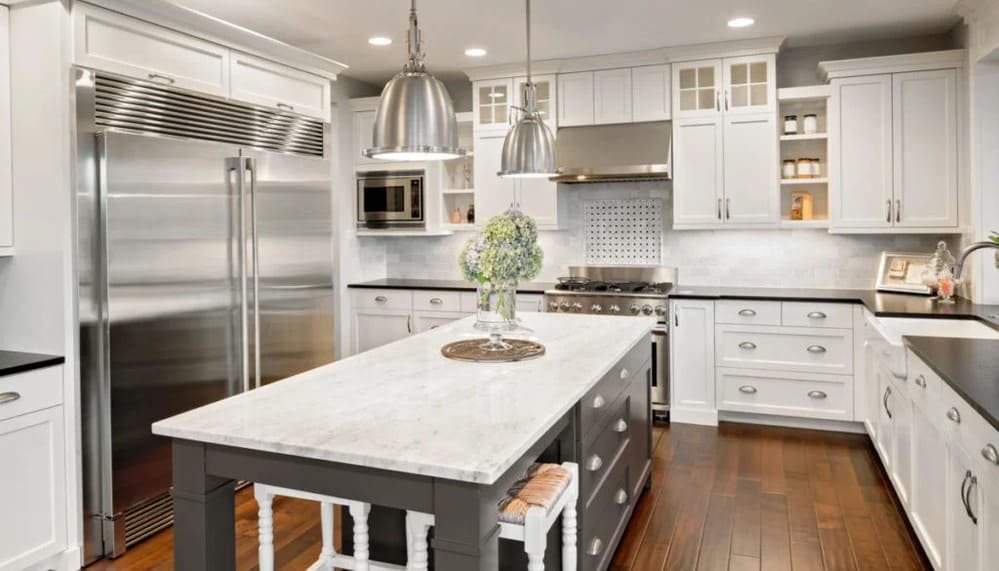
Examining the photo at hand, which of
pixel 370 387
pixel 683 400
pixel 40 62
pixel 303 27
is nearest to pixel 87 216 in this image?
A: pixel 40 62

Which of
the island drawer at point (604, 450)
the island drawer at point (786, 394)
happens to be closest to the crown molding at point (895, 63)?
the island drawer at point (786, 394)

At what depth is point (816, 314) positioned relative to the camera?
4562 mm

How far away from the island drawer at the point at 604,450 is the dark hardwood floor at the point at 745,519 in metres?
0.48

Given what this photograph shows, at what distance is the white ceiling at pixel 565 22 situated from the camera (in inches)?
158

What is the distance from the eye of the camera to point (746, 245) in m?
5.33

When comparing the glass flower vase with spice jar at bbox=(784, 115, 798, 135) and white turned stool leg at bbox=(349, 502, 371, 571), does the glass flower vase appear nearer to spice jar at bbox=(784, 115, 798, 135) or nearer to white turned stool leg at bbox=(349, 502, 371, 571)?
white turned stool leg at bbox=(349, 502, 371, 571)

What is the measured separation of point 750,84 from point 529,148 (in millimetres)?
2638

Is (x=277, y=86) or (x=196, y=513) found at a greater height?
(x=277, y=86)

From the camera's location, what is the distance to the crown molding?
4.43m

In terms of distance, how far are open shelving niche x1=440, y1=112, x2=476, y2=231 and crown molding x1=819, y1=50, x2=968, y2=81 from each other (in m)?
2.72

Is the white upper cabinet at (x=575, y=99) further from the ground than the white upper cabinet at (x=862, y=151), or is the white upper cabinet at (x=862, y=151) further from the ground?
the white upper cabinet at (x=575, y=99)

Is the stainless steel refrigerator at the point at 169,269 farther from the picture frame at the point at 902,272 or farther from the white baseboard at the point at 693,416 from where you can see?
the picture frame at the point at 902,272

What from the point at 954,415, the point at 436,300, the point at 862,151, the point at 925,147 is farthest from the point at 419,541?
the point at 925,147

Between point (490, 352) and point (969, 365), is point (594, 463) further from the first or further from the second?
point (969, 365)
